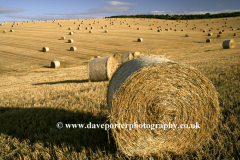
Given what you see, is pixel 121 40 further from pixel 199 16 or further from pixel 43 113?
pixel 199 16

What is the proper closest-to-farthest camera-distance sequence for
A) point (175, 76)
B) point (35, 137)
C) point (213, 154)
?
point (213, 154) → point (175, 76) → point (35, 137)

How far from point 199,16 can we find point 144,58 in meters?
86.6

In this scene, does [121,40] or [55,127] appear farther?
[121,40]

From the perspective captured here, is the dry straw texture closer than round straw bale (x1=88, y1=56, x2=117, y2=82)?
Yes

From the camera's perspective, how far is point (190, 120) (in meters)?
3.36

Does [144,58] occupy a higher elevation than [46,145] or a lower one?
higher

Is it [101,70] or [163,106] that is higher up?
[163,106]

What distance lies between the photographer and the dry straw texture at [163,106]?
327 centimetres

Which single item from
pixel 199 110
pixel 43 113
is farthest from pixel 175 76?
pixel 43 113

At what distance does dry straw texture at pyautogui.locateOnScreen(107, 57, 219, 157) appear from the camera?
3266 millimetres

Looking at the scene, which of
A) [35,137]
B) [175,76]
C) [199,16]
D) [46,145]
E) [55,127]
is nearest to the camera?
[175,76]

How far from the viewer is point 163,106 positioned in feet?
11.0

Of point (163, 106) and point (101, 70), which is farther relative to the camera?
point (101, 70)

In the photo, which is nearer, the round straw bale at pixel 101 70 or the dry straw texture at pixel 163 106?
the dry straw texture at pixel 163 106
